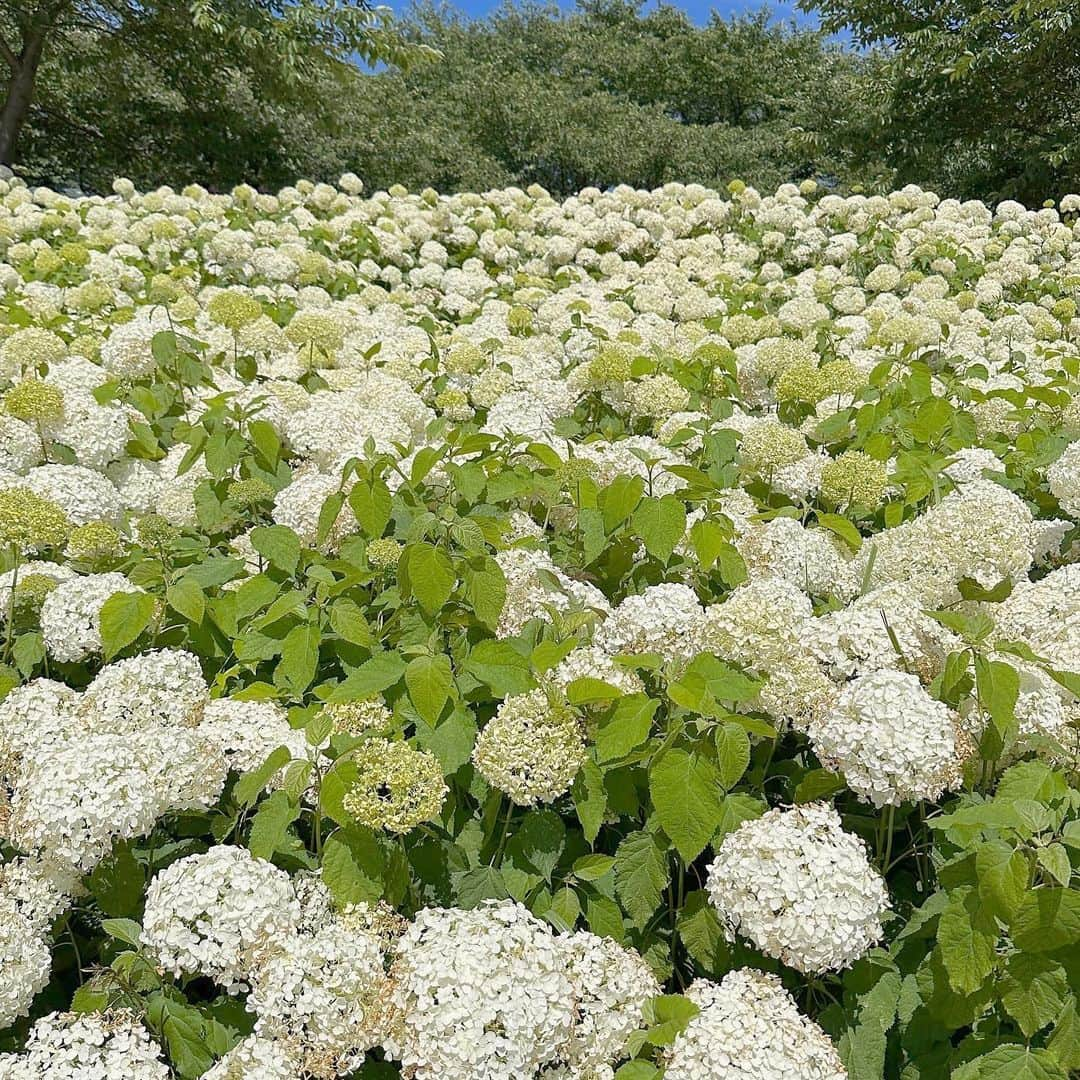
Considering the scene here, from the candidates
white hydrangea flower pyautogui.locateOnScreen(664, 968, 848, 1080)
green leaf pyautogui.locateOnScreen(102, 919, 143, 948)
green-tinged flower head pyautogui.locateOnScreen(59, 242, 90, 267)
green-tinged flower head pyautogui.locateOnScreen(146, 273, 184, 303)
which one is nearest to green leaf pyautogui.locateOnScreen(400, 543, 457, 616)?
green leaf pyautogui.locateOnScreen(102, 919, 143, 948)

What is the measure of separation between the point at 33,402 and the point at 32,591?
779 millimetres

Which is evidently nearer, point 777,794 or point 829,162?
point 777,794

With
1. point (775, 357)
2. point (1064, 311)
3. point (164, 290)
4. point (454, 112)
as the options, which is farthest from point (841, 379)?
point (454, 112)

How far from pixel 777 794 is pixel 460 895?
628 mm

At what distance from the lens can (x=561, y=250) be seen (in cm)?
670

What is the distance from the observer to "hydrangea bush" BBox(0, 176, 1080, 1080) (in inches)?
49.9

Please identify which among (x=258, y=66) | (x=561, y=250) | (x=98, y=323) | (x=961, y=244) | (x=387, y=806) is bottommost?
(x=387, y=806)

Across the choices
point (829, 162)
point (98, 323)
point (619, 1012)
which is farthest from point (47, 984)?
point (829, 162)

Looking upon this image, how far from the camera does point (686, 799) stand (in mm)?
1374

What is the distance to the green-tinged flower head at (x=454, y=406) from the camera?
295 cm

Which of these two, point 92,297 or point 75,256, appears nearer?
point 92,297

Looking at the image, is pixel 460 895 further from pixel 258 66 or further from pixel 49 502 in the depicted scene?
pixel 258 66

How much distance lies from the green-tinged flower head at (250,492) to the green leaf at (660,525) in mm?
898

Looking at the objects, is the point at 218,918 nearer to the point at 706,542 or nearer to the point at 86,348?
the point at 706,542
